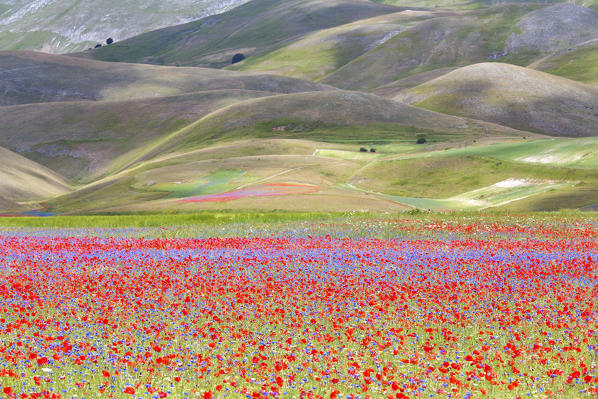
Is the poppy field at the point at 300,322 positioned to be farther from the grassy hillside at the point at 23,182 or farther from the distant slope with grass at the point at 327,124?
the distant slope with grass at the point at 327,124

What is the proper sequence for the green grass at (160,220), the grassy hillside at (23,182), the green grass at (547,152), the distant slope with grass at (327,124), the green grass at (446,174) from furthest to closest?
the distant slope with grass at (327,124) < the grassy hillside at (23,182) < the green grass at (547,152) < the green grass at (446,174) < the green grass at (160,220)

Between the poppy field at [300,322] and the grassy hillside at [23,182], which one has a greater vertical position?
the grassy hillside at [23,182]

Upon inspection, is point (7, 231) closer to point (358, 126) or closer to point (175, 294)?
point (175, 294)

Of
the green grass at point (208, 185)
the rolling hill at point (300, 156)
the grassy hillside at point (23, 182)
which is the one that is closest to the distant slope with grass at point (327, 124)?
the rolling hill at point (300, 156)

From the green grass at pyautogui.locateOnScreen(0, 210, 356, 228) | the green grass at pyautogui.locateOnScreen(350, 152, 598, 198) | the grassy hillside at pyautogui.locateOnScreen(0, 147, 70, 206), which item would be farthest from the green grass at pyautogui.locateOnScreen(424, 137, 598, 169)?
the grassy hillside at pyautogui.locateOnScreen(0, 147, 70, 206)

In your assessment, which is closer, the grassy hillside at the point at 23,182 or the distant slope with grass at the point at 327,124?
the grassy hillside at the point at 23,182

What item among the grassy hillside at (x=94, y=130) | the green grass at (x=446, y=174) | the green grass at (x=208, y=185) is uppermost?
the grassy hillside at (x=94, y=130)

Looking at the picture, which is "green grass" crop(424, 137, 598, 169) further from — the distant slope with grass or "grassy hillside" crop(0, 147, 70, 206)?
"grassy hillside" crop(0, 147, 70, 206)

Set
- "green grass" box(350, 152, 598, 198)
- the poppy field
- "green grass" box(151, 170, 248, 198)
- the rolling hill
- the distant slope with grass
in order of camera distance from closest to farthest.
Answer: the poppy field → the rolling hill → "green grass" box(350, 152, 598, 198) → "green grass" box(151, 170, 248, 198) → the distant slope with grass

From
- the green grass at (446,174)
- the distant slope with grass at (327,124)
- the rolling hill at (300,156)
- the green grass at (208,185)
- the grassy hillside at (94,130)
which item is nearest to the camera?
the rolling hill at (300,156)
